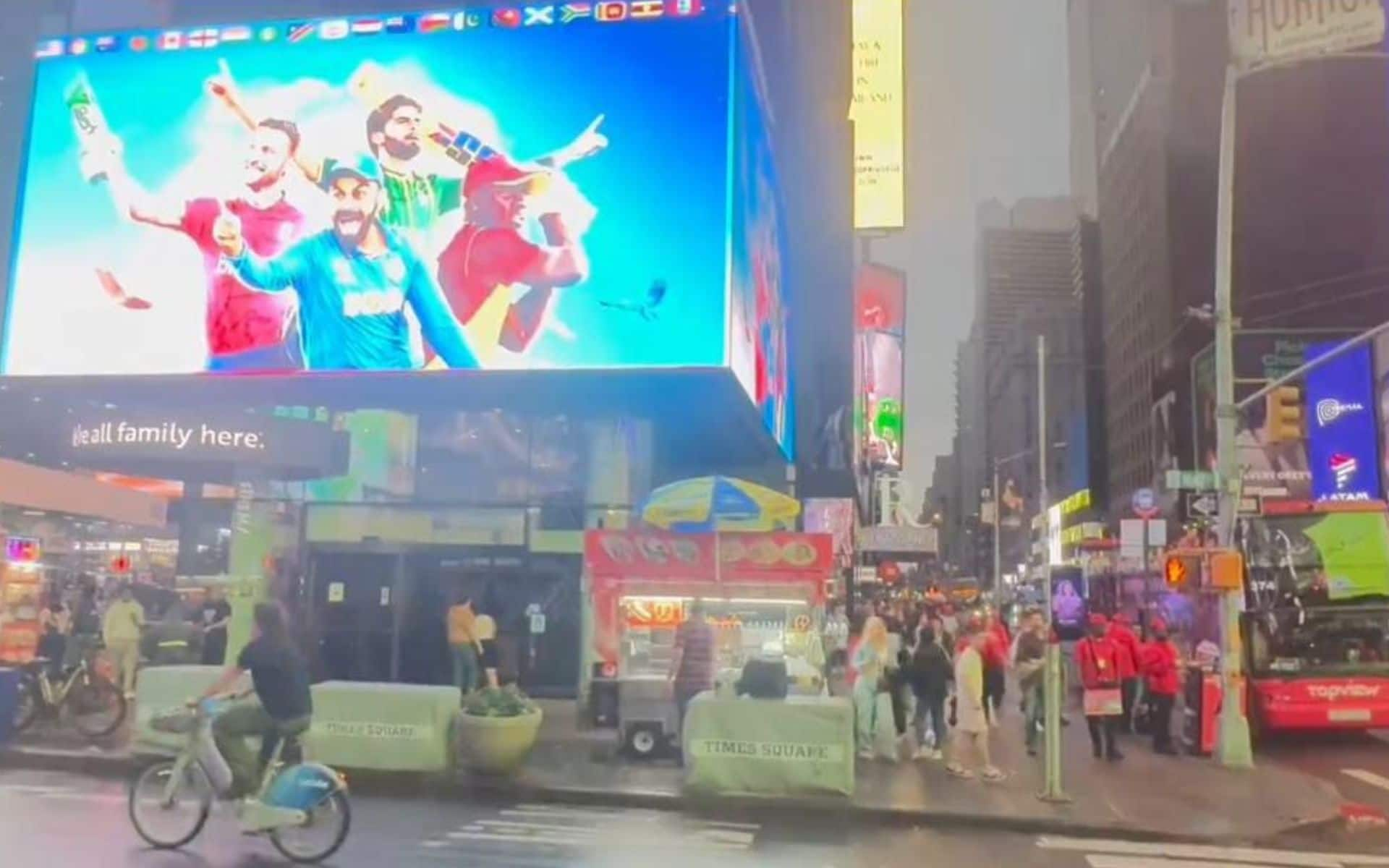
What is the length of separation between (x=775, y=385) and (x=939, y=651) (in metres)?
15.4

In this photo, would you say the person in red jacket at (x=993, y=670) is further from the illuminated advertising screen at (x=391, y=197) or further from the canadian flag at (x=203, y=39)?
the canadian flag at (x=203, y=39)

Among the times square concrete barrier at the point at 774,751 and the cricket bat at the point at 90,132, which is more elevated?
the cricket bat at the point at 90,132

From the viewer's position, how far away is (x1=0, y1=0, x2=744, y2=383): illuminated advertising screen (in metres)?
20.8

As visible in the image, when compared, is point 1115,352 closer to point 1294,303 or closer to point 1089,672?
point 1294,303

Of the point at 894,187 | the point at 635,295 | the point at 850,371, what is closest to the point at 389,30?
the point at 635,295

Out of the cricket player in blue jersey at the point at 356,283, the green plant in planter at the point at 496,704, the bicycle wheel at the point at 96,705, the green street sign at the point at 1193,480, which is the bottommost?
the bicycle wheel at the point at 96,705

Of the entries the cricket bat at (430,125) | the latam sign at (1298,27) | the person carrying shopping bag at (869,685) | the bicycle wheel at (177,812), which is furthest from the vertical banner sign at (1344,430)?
the bicycle wheel at (177,812)

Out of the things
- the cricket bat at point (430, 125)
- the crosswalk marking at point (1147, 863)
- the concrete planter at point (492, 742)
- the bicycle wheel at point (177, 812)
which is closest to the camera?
the bicycle wheel at point (177, 812)

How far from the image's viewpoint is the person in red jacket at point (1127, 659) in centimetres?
1802

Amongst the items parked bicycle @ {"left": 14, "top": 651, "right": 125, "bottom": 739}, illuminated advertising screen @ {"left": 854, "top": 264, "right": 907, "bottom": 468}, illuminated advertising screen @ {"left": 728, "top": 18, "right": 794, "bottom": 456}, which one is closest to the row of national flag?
illuminated advertising screen @ {"left": 728, "top": 18, "right": 794, "bottom": 456}

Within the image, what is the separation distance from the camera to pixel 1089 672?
17.1 m

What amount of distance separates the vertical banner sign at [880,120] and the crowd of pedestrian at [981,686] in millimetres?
42810

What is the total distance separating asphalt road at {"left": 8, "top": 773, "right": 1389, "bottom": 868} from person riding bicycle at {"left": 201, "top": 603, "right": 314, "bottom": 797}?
0.69 m

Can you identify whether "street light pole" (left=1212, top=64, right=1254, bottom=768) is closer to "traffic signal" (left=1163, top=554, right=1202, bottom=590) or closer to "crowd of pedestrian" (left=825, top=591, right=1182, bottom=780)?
"traffic signal" (left=1163, top=554, right=1202, bottom=590)
